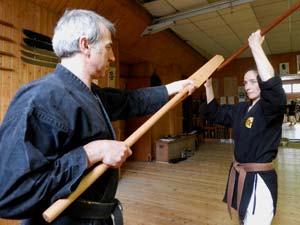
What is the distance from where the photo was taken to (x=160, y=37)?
458 centimetres

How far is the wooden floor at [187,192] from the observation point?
7.92 feet

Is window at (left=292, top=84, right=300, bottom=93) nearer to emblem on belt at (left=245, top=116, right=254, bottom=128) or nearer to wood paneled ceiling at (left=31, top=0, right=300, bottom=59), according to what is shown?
wood paneled ceiling at (left=31, top=0, right=300, bottom=59)

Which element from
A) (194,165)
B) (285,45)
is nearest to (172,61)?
(194,165)

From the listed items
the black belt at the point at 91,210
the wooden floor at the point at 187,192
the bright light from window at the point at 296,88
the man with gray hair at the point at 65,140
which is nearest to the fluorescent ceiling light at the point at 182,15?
the wooden floor at the point at 187,192

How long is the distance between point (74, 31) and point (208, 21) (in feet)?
13.5

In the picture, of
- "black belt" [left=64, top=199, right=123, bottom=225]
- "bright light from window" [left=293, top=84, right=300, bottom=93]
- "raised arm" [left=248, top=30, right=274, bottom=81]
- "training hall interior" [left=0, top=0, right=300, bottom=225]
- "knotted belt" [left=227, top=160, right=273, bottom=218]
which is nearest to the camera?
"black belt" [left=64, top=199, right=123, bottom=225]

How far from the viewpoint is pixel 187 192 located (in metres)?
3.16

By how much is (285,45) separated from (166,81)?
3481 mm

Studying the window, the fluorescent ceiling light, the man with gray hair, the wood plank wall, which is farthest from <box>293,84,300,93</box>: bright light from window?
the man with gray hair

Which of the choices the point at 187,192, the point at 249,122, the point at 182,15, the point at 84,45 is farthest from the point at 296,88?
the point at 84,45

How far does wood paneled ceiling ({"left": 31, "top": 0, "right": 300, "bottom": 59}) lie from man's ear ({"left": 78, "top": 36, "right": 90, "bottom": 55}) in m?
2.20

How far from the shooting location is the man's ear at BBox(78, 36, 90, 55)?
76 cm

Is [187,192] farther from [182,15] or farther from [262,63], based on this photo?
[182,15]

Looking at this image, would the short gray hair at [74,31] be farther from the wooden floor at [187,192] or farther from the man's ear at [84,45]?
the wooden floor at [187,192]
